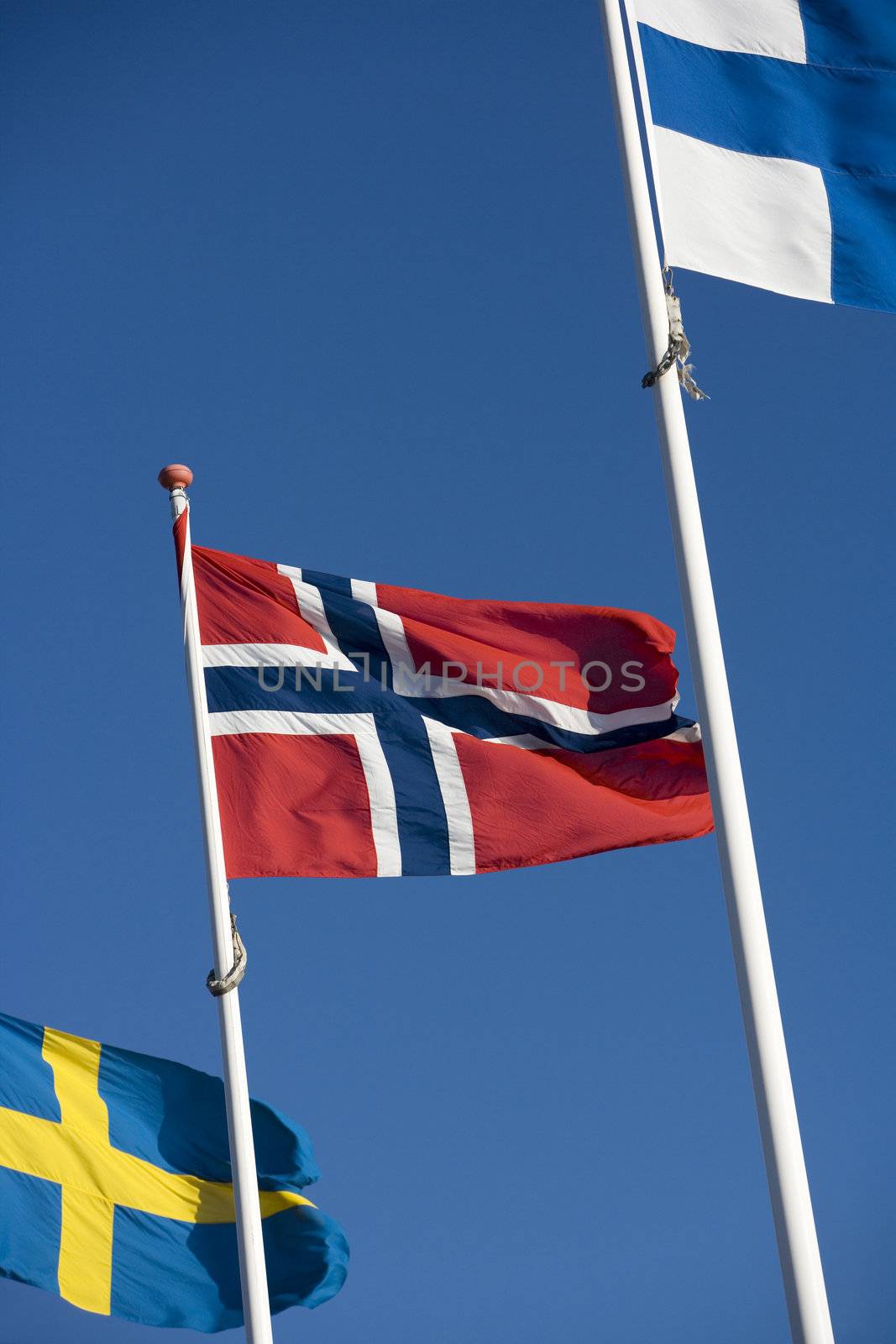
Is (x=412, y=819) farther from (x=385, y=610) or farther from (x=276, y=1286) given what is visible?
(x=276, y=1286)

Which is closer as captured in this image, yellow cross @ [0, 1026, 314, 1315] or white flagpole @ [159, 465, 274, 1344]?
white flagpole @ [159, 465, 274, 1344]

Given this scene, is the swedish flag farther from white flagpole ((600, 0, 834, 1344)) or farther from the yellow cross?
white flagpole ((600, 0, 834, 1344))

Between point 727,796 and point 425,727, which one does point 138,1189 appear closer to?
point 425,727

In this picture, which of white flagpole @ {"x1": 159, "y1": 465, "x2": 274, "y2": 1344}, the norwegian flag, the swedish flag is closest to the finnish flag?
the norwegian flag

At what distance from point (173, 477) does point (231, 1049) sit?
415cm

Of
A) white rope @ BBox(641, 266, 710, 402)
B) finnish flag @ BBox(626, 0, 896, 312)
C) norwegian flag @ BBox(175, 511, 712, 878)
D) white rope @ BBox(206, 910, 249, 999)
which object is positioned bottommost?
white rope @ BBox(206, 910, 249, 999)

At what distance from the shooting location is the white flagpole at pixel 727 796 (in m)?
6.54

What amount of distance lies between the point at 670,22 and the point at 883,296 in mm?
1996

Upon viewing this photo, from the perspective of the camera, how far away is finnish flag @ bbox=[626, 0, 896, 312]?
859 cm

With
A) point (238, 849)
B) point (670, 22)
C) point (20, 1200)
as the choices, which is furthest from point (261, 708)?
point (670, 22)

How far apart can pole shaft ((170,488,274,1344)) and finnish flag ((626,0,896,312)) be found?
4.47 m

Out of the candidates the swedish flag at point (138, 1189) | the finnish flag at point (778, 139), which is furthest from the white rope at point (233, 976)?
the finnish flag at point (778, 139)

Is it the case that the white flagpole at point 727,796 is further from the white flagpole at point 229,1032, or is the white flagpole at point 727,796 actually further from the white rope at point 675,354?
the white flagpole at point 229,1032

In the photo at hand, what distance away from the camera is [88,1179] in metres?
12.2
